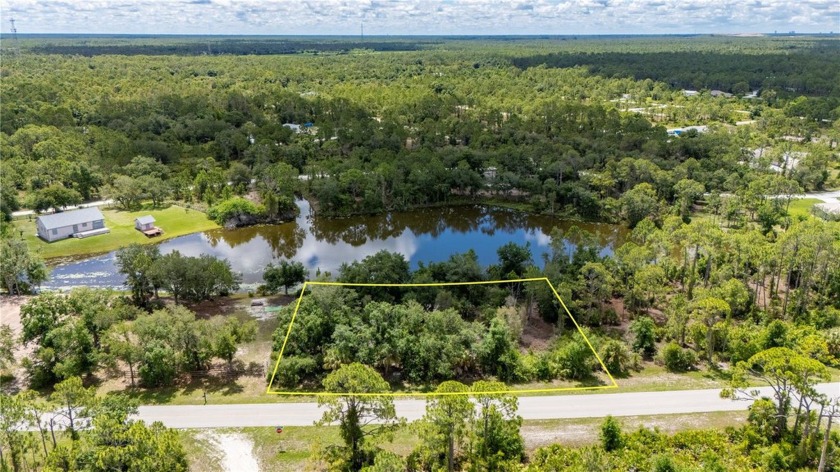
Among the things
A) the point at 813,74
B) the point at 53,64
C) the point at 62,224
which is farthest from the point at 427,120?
the point at 53,64

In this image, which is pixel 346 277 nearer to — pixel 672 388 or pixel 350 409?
pixel 350 409

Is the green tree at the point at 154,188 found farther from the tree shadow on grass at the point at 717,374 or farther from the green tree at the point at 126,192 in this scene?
the tree shadow on grass at the point at 717,374

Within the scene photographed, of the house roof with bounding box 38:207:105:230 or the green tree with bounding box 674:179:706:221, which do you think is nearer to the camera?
the house roof with bounding box 38:207:105:230

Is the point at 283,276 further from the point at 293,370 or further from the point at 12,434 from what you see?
the point at 12,434

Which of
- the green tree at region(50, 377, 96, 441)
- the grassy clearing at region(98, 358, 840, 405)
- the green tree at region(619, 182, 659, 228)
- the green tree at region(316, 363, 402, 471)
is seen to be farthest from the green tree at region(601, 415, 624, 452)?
the green tree at region(619, 182, 659, 228)

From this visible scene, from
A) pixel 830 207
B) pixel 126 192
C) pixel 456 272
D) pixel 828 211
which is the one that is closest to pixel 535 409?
pixel 456 272

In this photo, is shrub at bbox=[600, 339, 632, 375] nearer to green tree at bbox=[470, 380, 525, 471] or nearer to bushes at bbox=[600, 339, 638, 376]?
bushes at bbox=[600, 339, 638, 376]

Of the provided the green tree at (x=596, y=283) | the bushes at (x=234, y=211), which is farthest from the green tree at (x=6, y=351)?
the green tree at (x=596, y=283)

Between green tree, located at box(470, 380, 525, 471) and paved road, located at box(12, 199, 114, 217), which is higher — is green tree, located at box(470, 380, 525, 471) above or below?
above
